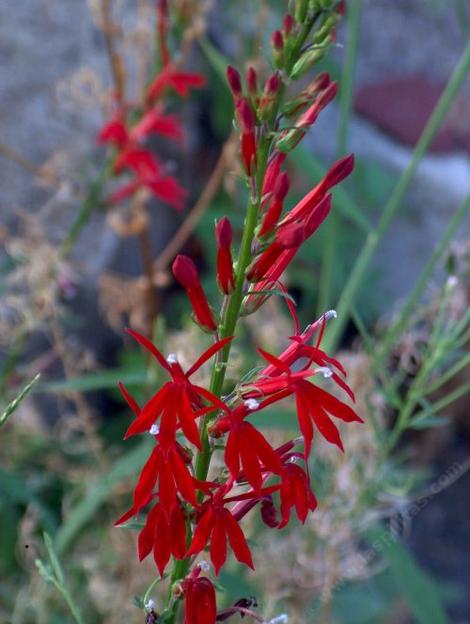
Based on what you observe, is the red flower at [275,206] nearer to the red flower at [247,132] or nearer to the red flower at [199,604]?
the red flower at [247,132]

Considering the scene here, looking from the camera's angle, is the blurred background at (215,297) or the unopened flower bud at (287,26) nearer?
the unopened flower bud at (287,26)

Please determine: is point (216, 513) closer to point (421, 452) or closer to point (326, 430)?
point (326, 430)

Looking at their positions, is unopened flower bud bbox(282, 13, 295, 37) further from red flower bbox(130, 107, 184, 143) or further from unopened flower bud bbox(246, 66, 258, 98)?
red flower bbox(130, 107, 184, 143)

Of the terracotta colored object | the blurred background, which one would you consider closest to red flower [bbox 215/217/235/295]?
the blurred background

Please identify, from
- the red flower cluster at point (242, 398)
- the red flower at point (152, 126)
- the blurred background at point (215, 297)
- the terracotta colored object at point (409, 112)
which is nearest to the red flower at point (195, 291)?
the red flower cluster at point (242, 398)

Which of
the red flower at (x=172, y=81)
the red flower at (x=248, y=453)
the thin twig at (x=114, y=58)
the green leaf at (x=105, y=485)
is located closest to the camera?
the red flower at (x=248, y=453)

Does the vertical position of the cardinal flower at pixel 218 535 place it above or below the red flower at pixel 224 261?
below

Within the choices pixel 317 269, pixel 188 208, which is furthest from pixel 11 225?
pixel 317 269
